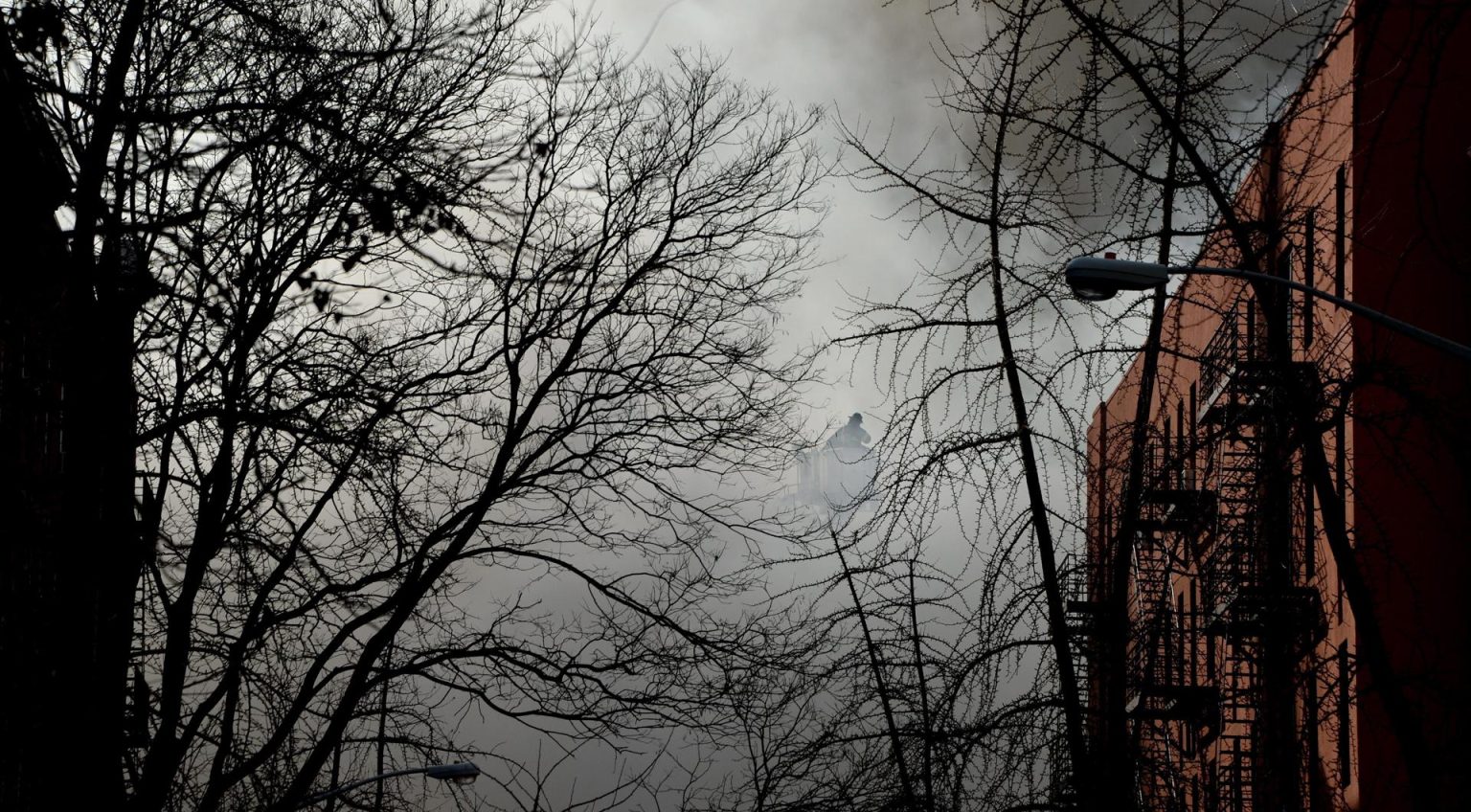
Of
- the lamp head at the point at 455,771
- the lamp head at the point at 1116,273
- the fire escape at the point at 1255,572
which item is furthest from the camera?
the lamp head at the point at 455,771

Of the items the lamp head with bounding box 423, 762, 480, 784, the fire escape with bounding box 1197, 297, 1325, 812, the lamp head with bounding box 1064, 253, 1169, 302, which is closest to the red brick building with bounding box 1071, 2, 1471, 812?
the fire escape with bounding box 1197, 297, 1325, 812

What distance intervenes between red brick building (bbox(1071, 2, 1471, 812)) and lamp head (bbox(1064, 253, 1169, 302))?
47.4 inches

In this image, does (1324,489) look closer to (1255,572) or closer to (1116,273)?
(1116,273)

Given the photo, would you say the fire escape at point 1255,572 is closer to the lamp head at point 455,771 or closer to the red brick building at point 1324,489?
the red brick building at point 1324,489

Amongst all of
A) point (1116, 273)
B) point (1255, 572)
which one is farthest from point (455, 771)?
point (1255, 572)

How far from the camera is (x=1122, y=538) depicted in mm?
10781

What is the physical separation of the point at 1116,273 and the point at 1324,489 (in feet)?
6.60

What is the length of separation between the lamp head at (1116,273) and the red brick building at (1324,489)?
1.20 metres

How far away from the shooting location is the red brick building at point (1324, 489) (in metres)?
9.57

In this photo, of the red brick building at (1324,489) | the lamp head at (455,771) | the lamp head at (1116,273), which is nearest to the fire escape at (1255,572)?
the red brick building at (1324,489)

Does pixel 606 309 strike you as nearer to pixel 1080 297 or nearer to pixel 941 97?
pixel 941 97

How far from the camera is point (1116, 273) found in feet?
28.6

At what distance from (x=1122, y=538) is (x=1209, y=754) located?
1977 centimetres

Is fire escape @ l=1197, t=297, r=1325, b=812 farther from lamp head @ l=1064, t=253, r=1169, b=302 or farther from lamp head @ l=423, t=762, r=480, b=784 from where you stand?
lamp head @ l=423, t=762, r=480, b=784
